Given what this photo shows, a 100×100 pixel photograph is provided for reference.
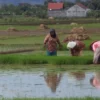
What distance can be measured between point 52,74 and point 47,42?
379 centimetres

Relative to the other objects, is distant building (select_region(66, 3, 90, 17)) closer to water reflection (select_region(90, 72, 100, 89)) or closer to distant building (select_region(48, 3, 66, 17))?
distant building (select_region(48, 3, 66, 17))

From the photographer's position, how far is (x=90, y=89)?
1046cm

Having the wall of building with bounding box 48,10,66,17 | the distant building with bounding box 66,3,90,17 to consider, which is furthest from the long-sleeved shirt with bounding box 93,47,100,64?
the wall of building with bounding box 48,10,66,17

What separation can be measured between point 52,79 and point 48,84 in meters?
0.84

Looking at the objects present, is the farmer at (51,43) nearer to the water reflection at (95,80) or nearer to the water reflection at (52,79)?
the water reflection at (52,79)

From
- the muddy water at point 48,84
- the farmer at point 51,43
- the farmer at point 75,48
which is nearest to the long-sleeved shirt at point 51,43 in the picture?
the farmer at point 51,43

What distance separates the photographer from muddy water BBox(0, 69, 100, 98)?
9.97m

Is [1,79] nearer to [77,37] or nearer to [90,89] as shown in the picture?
[90,89]

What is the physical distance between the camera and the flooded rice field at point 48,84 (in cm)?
994

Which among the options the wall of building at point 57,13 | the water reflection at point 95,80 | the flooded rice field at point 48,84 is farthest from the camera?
the wall of building at point 57,13

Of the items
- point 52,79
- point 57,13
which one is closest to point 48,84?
point 52,79

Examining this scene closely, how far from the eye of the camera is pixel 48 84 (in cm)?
1144

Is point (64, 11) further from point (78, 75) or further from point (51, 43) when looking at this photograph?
point (78, 75)

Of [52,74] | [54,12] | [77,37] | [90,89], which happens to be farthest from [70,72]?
[54,12]
